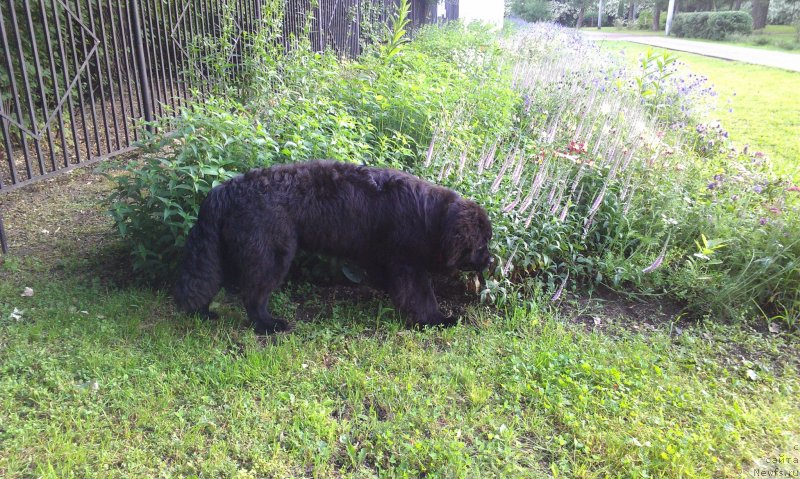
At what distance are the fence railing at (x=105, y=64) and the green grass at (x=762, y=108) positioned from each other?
6.99 metres

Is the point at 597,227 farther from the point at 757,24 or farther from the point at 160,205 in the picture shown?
the point at 757,24

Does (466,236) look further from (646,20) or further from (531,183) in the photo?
(646,20)

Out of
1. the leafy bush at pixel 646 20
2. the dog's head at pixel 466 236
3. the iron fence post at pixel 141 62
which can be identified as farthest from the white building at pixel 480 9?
the dog's head at pixel 466 236

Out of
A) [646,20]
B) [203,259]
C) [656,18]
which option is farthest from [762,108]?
[646,20]

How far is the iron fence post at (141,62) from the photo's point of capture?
5812 mm

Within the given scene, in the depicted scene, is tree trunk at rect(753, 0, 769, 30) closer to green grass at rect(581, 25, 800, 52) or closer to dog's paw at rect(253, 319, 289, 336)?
green grass at rect(581, 25, 800, 52)

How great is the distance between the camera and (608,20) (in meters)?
55.3

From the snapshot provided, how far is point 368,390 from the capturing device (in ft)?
9.62

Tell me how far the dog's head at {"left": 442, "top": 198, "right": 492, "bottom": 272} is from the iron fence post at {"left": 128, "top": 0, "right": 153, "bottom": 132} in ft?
12.9

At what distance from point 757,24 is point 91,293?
4364 centimetres

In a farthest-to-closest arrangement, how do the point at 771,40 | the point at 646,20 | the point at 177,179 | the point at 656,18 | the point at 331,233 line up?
the point at 646,20, the point at 656,18, the point at 771,40, the point at 177,179, the point at 331,233

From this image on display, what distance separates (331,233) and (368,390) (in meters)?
1.07

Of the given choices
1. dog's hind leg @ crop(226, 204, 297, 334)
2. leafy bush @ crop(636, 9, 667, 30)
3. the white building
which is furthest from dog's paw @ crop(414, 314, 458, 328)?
leafy bush @ crop(636, 9, 667, 30)

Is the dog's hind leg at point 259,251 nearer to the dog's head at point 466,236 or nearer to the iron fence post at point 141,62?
the dog's head at point 466,236
